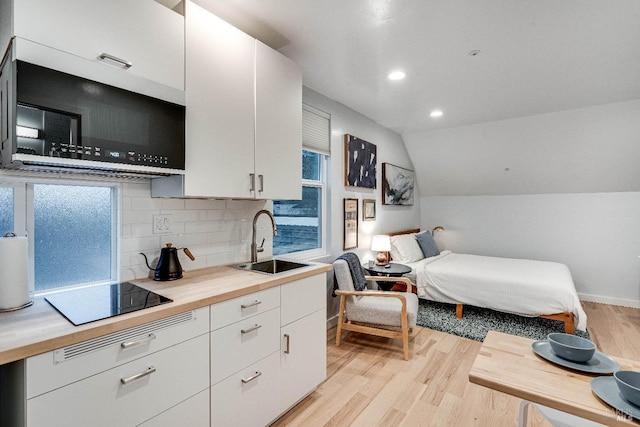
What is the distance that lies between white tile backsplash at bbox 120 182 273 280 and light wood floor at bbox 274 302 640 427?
117cm

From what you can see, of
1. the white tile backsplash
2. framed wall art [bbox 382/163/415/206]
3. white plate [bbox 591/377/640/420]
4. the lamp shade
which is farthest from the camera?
framed wall art [bbox 382/163/415/206]

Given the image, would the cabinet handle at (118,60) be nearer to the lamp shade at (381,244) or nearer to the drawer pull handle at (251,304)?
the drawer pull handle at (251,304)

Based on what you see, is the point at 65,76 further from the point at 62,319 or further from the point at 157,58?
the point at 62,319

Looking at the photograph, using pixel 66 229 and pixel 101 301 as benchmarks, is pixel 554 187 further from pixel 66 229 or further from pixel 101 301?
pixel 66 229

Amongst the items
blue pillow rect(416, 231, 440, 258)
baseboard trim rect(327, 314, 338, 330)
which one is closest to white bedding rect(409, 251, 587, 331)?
blue pillow rect(416, 231, 440, 258)

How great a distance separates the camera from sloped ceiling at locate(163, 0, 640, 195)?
76.2 inches

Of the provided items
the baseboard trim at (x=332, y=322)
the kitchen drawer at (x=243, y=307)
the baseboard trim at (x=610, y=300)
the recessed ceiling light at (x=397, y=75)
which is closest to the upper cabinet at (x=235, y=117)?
the kitchen drawer at (x=243, y=307)

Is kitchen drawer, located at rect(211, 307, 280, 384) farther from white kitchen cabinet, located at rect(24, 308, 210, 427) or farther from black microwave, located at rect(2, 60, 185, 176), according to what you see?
black microwave, located at rect(2, 60, 185, 176)

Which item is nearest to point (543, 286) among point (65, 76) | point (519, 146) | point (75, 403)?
point (519, 146)

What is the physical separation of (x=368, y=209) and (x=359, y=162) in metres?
0.65

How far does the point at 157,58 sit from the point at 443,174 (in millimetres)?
5009

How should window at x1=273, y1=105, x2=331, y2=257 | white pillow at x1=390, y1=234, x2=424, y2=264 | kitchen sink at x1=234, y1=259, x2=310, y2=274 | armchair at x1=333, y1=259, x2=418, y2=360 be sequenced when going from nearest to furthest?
kitchen sink at x1=234, y1=259, x2=310, y2=274, armchair at x1=333, y1=259, x2=418, y2=360, window at x1=273, y1=105, x2=331, y2=257, white pillow at x1=390, y1=234, x2=424, y2=264

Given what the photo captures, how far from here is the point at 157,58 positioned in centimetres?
157

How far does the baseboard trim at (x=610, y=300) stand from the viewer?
436cm
